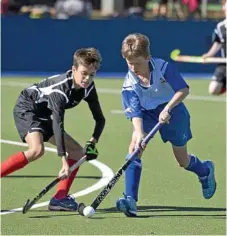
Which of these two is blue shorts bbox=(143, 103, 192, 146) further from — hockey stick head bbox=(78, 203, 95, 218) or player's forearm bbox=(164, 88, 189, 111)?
hockey stick head bbox=(78, 203, 95, 218)

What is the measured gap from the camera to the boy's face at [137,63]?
274 inches

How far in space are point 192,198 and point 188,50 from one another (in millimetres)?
11553

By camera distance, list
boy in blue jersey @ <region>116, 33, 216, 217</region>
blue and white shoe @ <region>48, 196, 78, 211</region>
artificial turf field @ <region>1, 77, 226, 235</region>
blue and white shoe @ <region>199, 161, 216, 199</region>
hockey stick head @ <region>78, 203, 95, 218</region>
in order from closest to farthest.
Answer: artificial turf field @ <region>1, 77, 226, 235</region> < hockey stick head @ <region>78, 203, 95, 218</region> < boy in blue jersey @ <region>116, 33, 216, 217</region> < blue and white shoe @ <region>48, 196, 78, 211</region> < blue and white shoe @ <region>199, 161, 216, 199</region>

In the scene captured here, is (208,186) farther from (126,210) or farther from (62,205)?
(62,205)

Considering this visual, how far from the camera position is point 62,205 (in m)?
7.36

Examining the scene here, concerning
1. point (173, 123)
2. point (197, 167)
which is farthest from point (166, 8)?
point (173, 123)

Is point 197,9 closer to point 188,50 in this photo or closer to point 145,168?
point 188,50

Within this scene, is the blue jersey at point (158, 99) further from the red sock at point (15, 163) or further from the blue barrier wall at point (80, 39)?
the blue barrier wall at point (80, 39)

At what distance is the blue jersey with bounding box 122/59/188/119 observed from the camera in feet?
23.6

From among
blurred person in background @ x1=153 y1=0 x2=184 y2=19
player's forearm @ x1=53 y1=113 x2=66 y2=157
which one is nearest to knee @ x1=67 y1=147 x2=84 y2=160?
player's forearm @ x1=53 y1=113 x2=66 y2=157

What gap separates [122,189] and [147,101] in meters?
1.20

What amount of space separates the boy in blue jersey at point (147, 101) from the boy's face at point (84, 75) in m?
0.29

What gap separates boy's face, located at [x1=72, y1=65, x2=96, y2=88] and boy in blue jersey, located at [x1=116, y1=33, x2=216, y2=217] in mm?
292

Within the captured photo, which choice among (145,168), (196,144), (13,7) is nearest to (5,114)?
(196,144)
